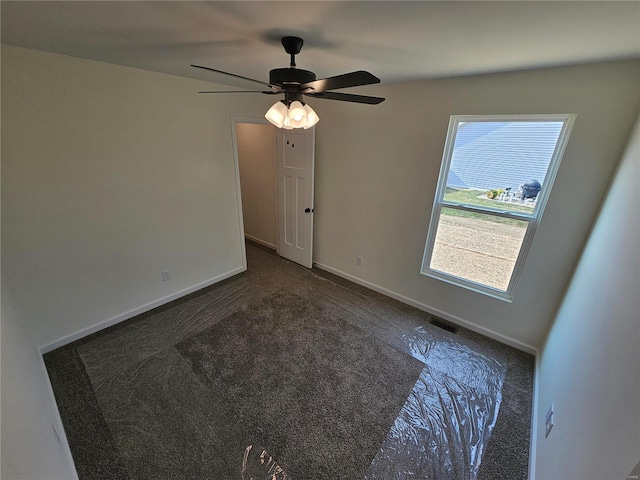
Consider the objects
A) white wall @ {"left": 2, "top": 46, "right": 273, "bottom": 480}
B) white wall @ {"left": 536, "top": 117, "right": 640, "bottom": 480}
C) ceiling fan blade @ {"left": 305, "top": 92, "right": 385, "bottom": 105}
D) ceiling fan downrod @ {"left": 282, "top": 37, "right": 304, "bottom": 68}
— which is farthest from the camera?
white wall @ {"left": 2, "top": 46, "right": 273, "bottom": 480}

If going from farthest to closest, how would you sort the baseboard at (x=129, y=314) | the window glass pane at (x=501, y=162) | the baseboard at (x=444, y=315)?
the baseboard at (x=444, y=315) → the baseboard at (x=129, y=314) → the window glass pane at (x=501, y=162)

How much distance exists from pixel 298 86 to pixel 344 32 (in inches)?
13.3

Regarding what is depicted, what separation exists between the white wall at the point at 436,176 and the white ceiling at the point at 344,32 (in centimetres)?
21

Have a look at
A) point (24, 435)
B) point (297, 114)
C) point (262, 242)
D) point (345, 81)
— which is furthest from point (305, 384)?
point (262, 242)

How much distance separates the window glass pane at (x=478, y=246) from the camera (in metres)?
2.32

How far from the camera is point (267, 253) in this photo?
427 cm

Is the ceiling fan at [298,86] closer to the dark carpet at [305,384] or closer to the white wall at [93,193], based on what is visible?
the white wall at [93,193]

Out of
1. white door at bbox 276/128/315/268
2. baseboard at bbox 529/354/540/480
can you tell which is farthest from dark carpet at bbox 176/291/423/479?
white door at bbox 276/128/315/268

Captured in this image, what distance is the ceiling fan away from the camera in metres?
1.19

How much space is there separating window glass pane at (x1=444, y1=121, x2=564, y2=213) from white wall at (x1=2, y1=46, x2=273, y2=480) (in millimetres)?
2417

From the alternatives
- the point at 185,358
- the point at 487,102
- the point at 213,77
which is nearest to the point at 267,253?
the point at 185,358

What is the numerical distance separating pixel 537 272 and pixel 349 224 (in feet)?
6.29

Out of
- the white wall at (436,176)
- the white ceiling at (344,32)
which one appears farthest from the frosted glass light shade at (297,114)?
the white wall at (436,176)

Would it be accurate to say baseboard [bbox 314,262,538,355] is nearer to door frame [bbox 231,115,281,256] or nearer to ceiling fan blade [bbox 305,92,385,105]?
door frame [bbox 231,115,281,256]
